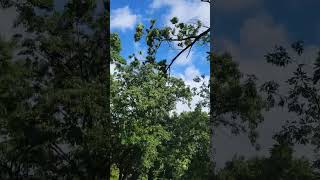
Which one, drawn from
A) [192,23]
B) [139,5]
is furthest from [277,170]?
[139,5]

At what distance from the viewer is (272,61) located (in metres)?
5.37

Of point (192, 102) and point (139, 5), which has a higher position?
point (139, 5)

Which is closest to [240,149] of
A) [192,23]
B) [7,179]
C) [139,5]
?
[192,23]

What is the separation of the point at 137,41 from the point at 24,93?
160 cm

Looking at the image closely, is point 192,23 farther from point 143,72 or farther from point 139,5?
point 139,5

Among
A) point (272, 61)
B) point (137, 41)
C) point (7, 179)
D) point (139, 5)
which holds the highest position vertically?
point (139, 5)

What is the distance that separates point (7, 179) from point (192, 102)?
2.78m

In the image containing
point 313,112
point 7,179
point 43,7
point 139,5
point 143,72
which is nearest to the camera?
point 313,112

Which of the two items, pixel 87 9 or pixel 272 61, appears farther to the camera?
pixel 87 9

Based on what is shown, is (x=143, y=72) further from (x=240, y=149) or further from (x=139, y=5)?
(x=240, y=149)

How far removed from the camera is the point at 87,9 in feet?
22.1

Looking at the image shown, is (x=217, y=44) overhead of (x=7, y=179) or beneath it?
overhead

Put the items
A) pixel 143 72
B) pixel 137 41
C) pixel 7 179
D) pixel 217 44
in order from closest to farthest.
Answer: pixel 217 44, pixel 7 179, pixel 137 41, pixel 143 72

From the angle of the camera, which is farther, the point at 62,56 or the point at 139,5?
the point at 139,5
